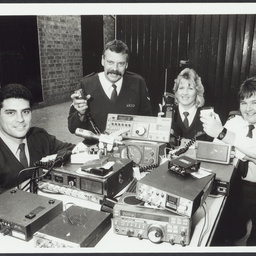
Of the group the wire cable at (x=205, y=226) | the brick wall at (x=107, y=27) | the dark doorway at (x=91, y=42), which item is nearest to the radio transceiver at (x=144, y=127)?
the wire cable at (x=205, y=226)

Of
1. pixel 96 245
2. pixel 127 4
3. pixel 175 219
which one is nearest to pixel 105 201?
pixel 96 245

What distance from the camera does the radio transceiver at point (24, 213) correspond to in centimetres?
111

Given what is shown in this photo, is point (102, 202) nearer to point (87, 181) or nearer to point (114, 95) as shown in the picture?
point (87, 181)

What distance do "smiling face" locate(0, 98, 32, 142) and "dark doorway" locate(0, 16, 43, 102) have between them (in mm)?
3359

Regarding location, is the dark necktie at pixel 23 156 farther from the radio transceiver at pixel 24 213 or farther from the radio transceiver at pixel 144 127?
the radio transceiver at pixel 144 127

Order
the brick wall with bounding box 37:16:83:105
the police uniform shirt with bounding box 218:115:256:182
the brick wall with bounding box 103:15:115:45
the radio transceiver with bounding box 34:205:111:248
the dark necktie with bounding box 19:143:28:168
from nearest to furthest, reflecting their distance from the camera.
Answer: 1. the radio transceiver with bounding box 34:205:111:248
2. the dark necktie with bounding box 19:143:28:168
3. the police uniform shirt with bounding box 218:115:256:182
4. the brick wall with bounding box 37:16:83:105
5. the brick wall with bounding box 103:15:115:45

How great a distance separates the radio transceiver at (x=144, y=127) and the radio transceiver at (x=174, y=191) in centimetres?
53

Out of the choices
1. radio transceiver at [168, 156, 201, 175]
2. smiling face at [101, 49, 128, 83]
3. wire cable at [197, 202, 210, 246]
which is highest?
smiling face at [101, 49, 128, 83]

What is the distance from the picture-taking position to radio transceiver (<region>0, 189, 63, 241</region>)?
Answer: 111 cm

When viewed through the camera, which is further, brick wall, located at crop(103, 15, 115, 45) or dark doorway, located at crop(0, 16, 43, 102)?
brick wall, located at crop(103, 15, 115, 45)

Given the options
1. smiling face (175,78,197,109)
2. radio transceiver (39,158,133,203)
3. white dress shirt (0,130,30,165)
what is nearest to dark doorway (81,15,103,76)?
smiling face (175,78,197,109)

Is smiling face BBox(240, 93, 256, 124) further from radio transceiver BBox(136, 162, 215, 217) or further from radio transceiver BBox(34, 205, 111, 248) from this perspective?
radio transceiver BBox(34, 205, 111, 248)

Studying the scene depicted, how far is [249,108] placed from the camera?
81.3 inches

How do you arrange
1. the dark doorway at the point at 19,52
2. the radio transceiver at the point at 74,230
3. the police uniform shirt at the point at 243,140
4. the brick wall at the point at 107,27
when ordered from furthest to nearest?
the brick wall at the point at 107,27 < the dark doorway at the point at 19,52 < the police uniform shirt at the point at 243,140 < the radio transceiver at the point at 74,230
